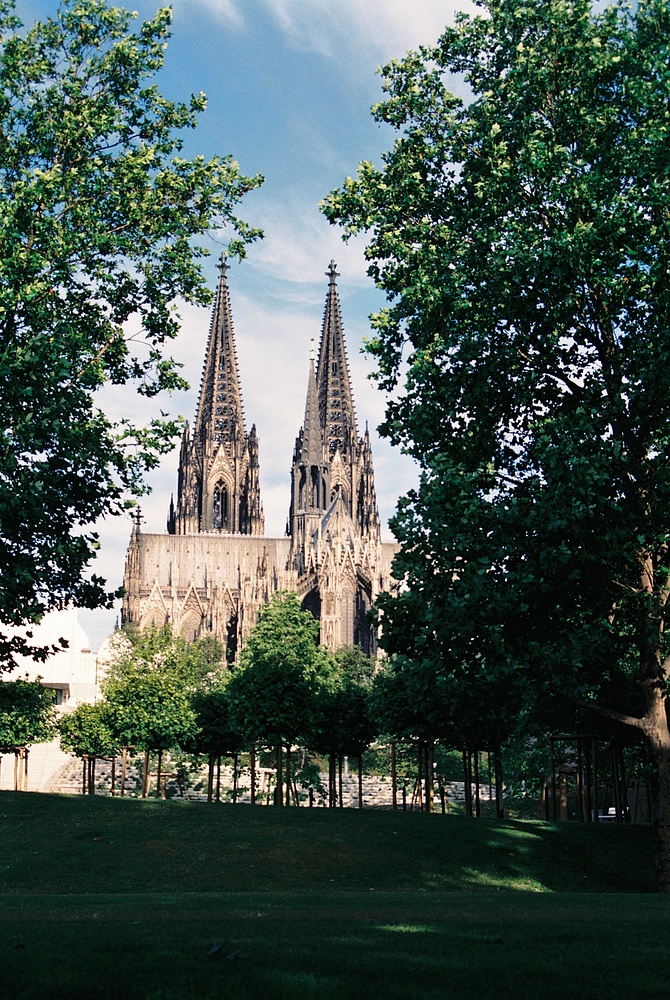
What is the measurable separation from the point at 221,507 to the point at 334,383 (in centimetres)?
2347

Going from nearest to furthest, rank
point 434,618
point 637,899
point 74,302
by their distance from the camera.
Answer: point 637,899 < point 434,618 < point 74,302

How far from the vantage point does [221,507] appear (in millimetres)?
153000

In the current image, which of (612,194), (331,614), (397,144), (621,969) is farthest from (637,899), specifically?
(331,614)

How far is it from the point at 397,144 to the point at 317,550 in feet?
372

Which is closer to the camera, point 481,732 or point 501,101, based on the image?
point 501,101

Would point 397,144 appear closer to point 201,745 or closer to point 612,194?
point 612,194

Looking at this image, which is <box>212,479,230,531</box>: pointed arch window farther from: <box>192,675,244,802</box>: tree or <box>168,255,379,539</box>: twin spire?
<box>192,675,244,802</box>: tree

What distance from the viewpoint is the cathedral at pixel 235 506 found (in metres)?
145

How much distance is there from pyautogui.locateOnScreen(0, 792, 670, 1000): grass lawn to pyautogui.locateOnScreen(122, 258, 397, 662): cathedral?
11265 centimetres

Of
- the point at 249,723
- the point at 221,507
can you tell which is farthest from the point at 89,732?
the point at 221,507

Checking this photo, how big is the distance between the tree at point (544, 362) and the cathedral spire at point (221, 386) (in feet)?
422

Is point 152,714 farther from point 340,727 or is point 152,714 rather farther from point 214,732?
point 340,727

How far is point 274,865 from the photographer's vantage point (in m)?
23.2

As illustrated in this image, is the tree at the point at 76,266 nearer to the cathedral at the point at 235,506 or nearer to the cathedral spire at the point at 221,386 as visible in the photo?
the cathedral at the point at 235,506
